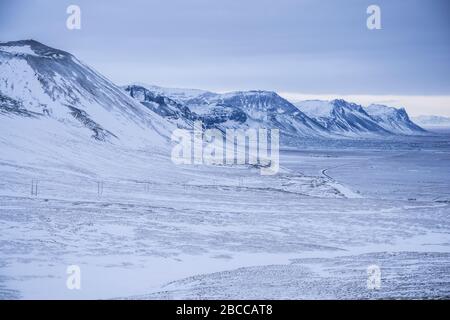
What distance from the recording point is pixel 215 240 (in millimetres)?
26797

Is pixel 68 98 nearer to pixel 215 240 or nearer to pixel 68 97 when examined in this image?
pixel 68 97

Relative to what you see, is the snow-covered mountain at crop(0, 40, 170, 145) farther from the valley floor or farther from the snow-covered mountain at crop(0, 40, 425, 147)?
the valley floor

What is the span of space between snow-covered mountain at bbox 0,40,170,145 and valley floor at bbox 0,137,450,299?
47.7m

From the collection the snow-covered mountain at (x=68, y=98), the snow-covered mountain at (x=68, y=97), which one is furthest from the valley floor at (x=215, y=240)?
the snow-covered mountain at (x=68, y=97)

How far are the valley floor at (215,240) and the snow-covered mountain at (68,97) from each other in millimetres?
47671

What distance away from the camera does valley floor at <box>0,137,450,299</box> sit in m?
17.9

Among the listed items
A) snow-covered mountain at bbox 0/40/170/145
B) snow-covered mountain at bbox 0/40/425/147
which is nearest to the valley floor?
snow-covered mountain at bbox 0/40/425/147

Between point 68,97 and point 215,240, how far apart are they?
91723 mm

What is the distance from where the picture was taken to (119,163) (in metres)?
66.4

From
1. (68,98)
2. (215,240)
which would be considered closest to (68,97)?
(68,98)

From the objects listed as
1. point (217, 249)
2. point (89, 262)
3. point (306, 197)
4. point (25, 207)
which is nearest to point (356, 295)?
point (217, 249)

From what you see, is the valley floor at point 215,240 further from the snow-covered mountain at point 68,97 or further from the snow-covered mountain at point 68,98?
the snow-covered mountain at point 68,97

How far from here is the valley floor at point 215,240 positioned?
58.7 ft
